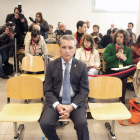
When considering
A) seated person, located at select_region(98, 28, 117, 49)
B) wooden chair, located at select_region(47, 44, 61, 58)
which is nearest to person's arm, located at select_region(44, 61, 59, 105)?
wooden chair, located at select_region(47, 44, 61, 58)

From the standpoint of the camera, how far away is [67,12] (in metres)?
6.43

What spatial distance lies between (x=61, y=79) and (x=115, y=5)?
19.4 ft

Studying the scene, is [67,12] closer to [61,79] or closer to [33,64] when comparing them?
[33,64]

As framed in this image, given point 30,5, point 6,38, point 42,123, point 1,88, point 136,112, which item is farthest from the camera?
point 30,5

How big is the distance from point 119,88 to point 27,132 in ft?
3.99

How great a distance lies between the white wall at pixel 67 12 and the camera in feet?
20.5

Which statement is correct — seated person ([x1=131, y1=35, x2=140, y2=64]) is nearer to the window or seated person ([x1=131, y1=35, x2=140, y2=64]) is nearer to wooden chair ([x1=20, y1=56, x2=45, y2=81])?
wooden chair ([x1=20, y1=56, x2=45, y2=81])

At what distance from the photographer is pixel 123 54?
98.0 inches

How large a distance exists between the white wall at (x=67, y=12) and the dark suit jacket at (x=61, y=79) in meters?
5.34

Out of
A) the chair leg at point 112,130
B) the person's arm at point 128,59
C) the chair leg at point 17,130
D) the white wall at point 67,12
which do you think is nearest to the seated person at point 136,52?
the person's arm at point 128,59

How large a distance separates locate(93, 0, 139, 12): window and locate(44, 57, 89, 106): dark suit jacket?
18.1ft

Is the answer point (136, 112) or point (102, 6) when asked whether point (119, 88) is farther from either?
point (102, 6)

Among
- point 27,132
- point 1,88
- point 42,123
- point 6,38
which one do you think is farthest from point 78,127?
point 6,38

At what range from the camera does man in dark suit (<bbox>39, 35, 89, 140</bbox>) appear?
1457 mm
